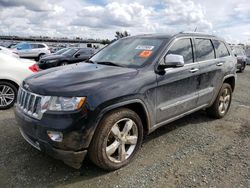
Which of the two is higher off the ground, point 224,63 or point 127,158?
point 224,63

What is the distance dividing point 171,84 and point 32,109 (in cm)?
200

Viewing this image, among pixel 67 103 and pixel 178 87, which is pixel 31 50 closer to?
pixel 178 87

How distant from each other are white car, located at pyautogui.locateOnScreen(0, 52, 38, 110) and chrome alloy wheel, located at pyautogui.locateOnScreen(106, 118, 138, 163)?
380 cm

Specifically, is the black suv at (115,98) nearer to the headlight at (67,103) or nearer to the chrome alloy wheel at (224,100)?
the headlight at (67,103)

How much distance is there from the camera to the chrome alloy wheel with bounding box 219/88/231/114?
17.1ft

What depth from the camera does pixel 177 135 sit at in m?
4.32

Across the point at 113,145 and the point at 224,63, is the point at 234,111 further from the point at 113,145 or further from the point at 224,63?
the point at 113,145

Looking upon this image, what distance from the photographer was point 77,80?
2984 mm

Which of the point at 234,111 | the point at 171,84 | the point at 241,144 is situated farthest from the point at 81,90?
the point at 234,111

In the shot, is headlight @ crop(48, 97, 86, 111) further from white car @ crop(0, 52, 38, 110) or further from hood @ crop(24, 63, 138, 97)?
white car @ crop(0, 52, 38, 110)

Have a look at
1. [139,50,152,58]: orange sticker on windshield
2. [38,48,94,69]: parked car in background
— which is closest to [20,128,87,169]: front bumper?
[139,50,152,58]: orange sticker on windshield

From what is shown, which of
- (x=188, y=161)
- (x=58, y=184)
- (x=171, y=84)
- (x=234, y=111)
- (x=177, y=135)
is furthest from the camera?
(x=234, y=111)

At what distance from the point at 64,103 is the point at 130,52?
1626 mm

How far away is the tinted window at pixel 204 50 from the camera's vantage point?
4403 mm
